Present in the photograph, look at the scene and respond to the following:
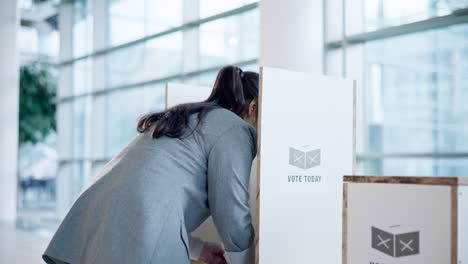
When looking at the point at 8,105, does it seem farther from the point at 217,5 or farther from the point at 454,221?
the point at 454,221

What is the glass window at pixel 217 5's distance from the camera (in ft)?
18.1

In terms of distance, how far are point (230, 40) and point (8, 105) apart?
4879 millimetres

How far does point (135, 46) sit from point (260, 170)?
5.40m

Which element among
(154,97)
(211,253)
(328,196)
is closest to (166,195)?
(211,253)

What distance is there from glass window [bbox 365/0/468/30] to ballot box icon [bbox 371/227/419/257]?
8.26 feet

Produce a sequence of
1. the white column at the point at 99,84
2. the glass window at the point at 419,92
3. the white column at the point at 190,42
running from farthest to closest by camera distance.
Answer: the white column at the point at 99,84 < the white column at the point at 190,42 < the glass window at the point at 419,92

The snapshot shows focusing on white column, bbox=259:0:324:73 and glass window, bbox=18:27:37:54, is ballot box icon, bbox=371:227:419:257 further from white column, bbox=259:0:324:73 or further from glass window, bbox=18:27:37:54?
glass window, bbox=18:27:37:54

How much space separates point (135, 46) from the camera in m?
7.20

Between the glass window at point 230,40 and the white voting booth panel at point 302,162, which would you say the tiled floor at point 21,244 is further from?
the white voting booth panel at point 302,162

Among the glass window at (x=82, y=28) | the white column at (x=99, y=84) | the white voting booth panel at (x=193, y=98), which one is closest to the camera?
the white voting booth panel at (x=193, y=98)

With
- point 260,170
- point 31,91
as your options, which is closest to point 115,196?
point 260,170

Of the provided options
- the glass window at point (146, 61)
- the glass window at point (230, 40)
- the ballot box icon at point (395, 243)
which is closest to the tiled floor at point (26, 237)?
the glass window at point (146, 61)

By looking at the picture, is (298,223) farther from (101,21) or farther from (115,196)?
(101,21)

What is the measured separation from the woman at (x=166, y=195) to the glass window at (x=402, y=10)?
2.28 metres
